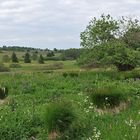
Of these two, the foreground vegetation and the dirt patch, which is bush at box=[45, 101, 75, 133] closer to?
the foreground vegetation

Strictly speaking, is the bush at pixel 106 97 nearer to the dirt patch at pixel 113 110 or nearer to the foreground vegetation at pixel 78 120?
the foreground vegetation at pixel 78 120

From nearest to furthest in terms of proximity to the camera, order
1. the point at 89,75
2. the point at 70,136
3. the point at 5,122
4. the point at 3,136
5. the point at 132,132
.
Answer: the point at 132,132, the point at 70,136, the point at 3,136, the point at 5,122, the point at 89,75

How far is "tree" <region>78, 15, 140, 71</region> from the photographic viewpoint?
137 feet

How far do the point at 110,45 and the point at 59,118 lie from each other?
31974 mm

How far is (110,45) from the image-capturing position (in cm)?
4253

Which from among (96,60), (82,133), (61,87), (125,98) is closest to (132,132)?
(82,133)

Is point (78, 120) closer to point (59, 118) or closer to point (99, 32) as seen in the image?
point (59, 118)

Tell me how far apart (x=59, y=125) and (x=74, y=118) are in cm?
42

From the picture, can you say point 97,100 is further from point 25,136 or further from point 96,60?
point 96,60

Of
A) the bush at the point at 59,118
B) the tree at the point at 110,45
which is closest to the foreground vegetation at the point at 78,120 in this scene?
the bush at the point at 59,118

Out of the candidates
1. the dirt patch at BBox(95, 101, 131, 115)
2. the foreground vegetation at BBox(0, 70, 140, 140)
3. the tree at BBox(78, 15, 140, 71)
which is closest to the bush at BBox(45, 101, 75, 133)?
the foreground vegetation at BBox(0, 70, 140, 140)

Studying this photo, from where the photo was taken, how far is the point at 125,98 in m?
15.0

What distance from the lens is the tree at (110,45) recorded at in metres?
41.8

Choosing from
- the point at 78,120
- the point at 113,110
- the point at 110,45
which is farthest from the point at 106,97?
the point at 110,45
